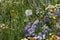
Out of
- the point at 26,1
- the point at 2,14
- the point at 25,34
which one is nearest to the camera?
the point at 25,34

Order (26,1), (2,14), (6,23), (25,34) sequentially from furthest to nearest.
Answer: (26,1)
(2,14)
(6,23)
(25,34)

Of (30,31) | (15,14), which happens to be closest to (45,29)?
(30,31)

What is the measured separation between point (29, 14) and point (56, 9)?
29cm

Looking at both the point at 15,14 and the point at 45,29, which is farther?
the point at 15,14

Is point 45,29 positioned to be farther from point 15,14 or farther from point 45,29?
point 15,14

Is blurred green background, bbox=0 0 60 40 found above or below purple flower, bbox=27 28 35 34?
above

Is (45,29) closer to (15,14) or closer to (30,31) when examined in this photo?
(30,31)

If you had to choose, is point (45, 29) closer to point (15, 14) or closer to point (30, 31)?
point (30, 31)

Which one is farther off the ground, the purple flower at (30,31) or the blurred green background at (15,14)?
the blurred green background at (15,14)

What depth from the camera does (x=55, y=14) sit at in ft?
7.69

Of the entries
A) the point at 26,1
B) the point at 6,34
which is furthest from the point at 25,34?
the point at 26,1

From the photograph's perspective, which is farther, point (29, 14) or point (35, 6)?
point (35, 6)

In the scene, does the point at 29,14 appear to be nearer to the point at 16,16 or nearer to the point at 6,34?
the point at 16,16

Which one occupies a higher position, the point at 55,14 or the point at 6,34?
the point at 55,14
